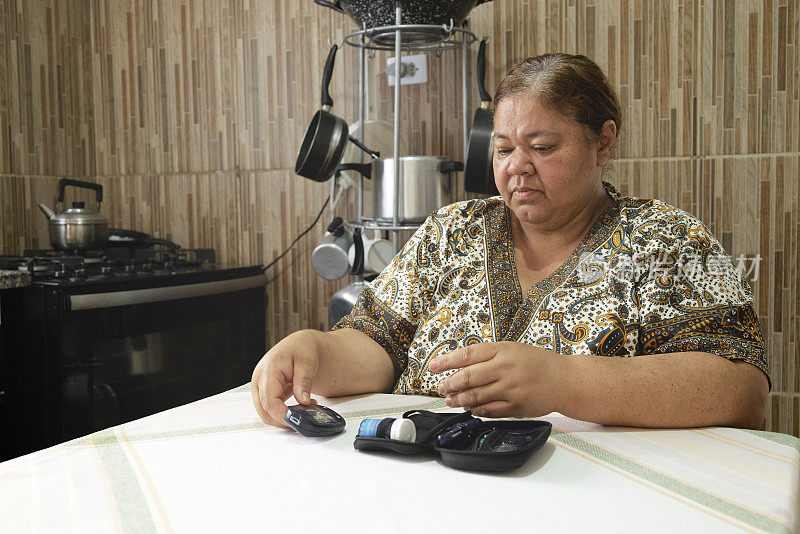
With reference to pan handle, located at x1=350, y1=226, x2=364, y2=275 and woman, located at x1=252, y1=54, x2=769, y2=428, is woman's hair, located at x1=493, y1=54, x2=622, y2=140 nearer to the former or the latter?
woman, located at x1=252, y1=54, x2=769, y2=428

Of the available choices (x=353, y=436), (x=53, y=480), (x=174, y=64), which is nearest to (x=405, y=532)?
(x=353, y=436)

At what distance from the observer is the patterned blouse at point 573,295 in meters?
1.07

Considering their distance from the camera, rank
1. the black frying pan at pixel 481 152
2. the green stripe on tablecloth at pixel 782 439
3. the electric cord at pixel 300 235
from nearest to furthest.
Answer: the green stripe on tablecloth at pixel 782 439
the black frying pan at pixel 481 152
the electric cord at pixel 300 235

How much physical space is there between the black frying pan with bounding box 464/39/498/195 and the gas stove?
97 centimetres

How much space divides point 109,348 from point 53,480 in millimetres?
1316

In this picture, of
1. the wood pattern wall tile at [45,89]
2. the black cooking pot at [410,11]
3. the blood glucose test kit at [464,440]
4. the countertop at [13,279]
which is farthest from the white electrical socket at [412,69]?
the blood glucose test kit at [464,440]

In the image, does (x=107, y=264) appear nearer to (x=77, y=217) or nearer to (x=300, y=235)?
(x=77, y=217)

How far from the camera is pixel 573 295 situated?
117 cm

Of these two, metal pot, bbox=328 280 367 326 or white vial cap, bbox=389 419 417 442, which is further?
metal pot, bbox=328 280 367 326

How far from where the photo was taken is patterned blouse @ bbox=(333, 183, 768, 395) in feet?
3.51

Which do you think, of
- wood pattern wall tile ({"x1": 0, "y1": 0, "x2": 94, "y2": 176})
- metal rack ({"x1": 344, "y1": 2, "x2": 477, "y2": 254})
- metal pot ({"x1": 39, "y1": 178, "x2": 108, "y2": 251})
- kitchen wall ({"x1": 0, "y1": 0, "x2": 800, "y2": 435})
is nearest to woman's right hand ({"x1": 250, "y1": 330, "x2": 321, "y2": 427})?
metal rack ({"x1": 344, "y1": 2, "x2": 477, "y2": 254})

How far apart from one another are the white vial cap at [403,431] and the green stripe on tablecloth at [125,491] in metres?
A: 0.28

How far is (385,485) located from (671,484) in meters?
0.30

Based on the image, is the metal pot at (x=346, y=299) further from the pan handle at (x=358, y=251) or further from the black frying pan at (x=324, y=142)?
the black frying pan at (x=324, y=142)
